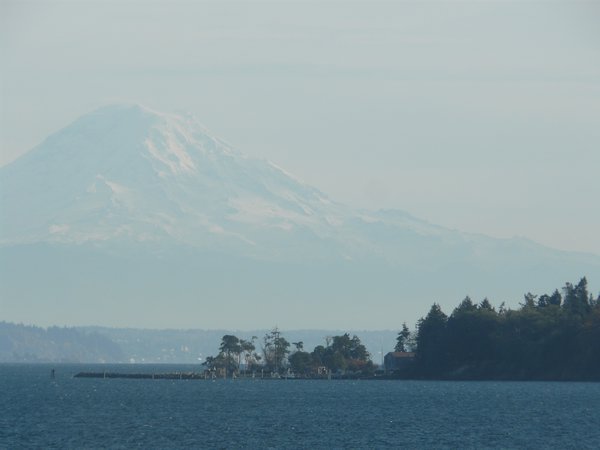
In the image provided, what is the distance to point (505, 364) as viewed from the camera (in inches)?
7195

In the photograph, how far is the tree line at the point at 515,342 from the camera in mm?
173375

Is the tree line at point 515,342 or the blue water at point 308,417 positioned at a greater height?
the tree line at point 515,342

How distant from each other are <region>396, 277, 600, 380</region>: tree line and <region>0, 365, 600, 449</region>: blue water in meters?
6.66

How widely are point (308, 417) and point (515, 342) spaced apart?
68.3 m

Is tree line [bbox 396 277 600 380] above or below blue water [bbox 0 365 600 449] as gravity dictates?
above

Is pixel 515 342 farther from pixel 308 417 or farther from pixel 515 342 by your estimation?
pixel 308 417

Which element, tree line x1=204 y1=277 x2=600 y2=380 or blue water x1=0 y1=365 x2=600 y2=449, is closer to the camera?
blue water x1=0 y1=365 x2=600 y2=449

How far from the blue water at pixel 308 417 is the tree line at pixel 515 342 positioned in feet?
21.9

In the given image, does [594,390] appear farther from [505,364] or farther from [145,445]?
[145,445]

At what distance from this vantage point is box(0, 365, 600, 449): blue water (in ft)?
306

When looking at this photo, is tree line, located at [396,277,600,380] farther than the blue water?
Yes

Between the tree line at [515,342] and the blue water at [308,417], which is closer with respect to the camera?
the blue water at [308,417]

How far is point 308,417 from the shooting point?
115062 mm

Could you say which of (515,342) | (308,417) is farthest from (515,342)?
(308,417)
